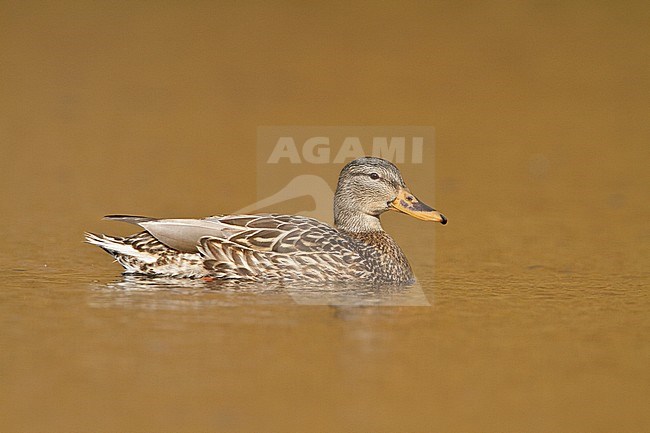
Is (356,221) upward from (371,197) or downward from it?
downward

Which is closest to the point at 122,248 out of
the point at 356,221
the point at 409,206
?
the point at 356,221

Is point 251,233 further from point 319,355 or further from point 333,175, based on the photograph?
point 333,175

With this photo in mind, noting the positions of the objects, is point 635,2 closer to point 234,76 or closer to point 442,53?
point 442,53

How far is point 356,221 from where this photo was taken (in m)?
9.55

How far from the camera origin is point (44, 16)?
18.2 m

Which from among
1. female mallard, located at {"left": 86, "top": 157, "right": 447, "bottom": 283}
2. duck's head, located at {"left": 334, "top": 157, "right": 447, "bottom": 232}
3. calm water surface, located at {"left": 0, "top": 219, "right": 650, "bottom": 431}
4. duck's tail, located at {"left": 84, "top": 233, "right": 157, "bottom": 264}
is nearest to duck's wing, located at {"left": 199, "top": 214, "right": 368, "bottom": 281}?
female mallard, located at {"left": 86, "top": 157, "right": 447, "bottom": 283}

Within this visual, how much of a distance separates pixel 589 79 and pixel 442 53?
6.23 ft

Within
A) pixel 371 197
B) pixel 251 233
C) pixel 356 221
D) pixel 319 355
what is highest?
pixel 371 197

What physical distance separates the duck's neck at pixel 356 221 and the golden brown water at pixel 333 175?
1.43 feet

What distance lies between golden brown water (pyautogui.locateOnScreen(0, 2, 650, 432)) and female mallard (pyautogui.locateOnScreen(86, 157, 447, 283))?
0.24m

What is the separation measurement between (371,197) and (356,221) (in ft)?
0.78

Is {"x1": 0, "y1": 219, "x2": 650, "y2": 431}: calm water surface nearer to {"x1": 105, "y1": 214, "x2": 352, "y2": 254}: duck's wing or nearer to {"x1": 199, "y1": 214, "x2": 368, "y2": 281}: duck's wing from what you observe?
{"x1": 199, "y1": 214, "x2": 368, "y2": 281}: duck's wing

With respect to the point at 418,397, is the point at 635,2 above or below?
above

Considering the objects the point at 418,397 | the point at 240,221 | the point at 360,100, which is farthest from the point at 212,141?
the point at 418,397
